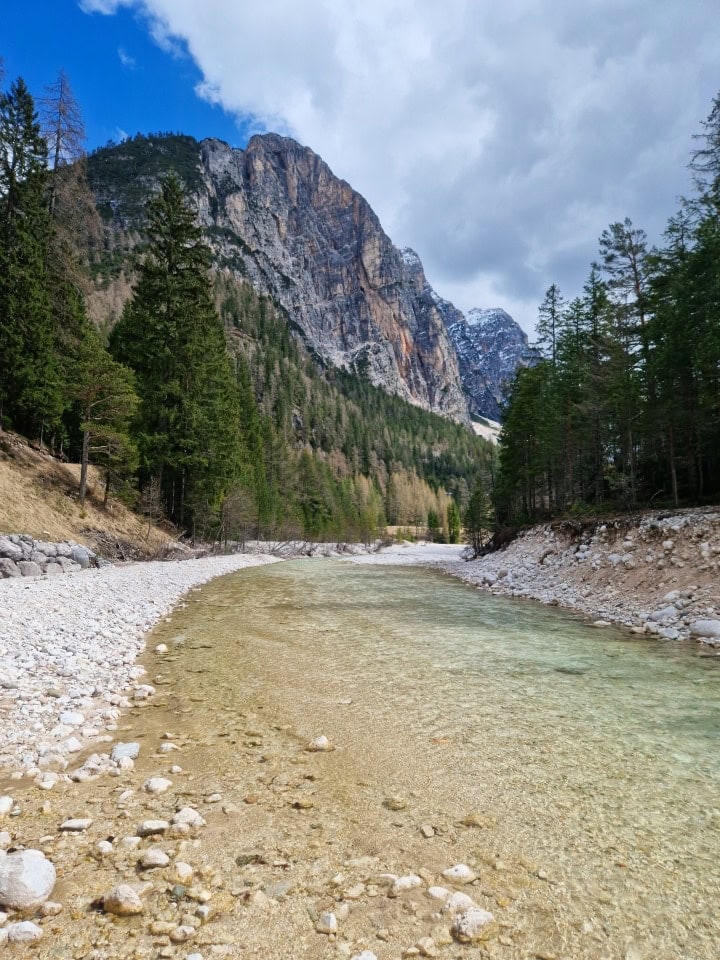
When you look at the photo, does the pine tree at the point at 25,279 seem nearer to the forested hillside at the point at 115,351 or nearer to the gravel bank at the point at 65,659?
the forested hillside at the point at 115,351

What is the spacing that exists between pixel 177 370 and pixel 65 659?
29193mm

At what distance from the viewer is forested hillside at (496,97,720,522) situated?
19047 mm

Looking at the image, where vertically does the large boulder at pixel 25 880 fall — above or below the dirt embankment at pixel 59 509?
below

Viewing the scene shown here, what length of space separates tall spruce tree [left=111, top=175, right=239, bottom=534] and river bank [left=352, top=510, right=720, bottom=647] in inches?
873

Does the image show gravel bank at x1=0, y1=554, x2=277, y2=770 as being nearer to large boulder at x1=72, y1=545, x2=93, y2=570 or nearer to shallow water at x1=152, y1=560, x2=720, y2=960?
shallow water at x1=152, y1=560, x2=720, y2=960

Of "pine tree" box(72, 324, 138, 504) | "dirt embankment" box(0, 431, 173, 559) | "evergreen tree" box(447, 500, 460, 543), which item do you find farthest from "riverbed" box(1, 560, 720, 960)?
"evergreen tree" box(447, 500, 460, 543)

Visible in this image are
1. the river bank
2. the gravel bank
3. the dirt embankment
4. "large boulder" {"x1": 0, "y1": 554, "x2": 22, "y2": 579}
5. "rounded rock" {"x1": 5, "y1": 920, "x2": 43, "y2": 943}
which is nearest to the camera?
"rounded rock" {"x1": 5, "y1": 920, "x2": 43, "y2": 943}

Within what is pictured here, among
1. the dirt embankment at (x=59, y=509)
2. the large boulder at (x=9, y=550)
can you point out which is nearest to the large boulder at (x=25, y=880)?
the large boulder at (x=9, y=550)

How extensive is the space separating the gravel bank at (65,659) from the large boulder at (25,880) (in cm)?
185

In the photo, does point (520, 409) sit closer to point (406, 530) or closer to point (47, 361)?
point (47, 361)

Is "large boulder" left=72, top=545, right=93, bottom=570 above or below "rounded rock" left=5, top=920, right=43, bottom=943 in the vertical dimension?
above

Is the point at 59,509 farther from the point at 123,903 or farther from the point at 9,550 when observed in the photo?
the point at 123,903

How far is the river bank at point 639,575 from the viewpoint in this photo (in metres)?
11.8

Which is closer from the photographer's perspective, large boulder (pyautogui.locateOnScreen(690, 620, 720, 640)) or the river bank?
large boulder (pyautogui.locateOnScreen(690, 620, 720, 640))
